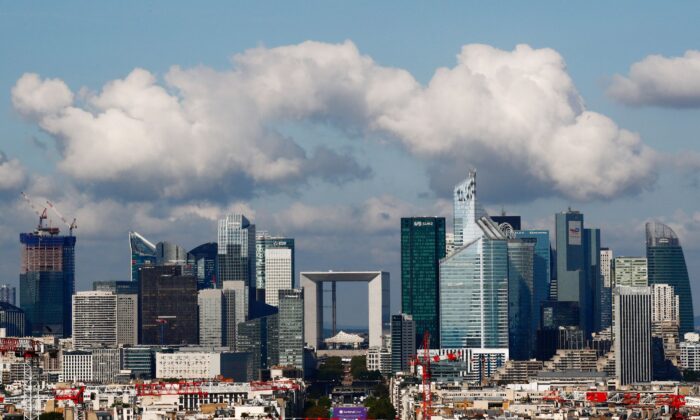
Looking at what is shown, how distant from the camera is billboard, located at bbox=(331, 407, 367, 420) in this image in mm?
132725

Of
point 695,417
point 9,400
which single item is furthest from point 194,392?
point 695,417

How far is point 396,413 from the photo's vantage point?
15788 cm

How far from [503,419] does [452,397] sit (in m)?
40.0

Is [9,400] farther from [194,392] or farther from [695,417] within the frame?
[695,417]

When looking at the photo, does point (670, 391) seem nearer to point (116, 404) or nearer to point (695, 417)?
point (116, 404)

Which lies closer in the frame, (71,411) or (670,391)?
(71,411)

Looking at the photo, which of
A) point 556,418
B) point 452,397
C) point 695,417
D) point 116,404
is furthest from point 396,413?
point 695,417

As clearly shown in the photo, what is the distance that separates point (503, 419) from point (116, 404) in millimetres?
41867

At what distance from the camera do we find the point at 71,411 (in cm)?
14000

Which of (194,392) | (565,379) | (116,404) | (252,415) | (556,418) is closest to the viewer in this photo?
(556,418)

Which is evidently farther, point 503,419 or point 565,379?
point 565,379

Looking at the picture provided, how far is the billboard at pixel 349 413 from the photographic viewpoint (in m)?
133

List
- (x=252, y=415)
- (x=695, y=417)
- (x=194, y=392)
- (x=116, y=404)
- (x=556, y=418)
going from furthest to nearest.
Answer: (x=194, y=392) → (x=116, y=404) → (x=252, y=415) → (x=556, y=418) → (x=695, y=417)

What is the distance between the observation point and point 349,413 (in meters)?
134
